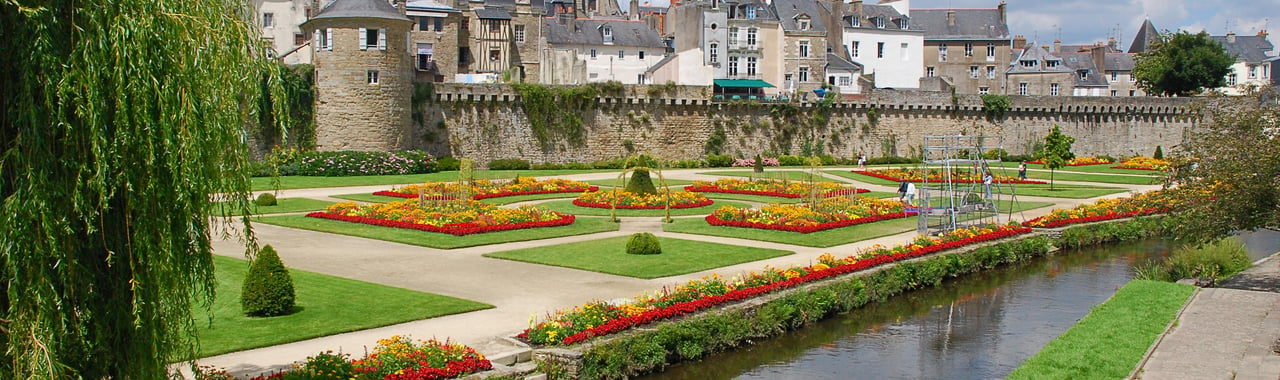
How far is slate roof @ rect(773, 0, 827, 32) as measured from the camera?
206 feet

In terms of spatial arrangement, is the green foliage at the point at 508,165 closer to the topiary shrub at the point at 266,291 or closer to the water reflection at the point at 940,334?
the water reflection at the point at 940,334

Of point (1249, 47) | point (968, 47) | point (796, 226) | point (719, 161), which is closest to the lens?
point (796, 226)

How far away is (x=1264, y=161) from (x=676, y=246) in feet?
33.8

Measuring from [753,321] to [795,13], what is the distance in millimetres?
51193

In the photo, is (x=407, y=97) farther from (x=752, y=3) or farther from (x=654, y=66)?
(x=752, y=3)

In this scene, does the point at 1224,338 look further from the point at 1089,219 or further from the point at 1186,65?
the point at 1186,65

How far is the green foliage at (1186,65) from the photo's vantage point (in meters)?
65.4

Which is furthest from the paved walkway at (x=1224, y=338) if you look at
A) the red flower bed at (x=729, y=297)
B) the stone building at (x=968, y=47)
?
the stone building at (x=968, y=47)

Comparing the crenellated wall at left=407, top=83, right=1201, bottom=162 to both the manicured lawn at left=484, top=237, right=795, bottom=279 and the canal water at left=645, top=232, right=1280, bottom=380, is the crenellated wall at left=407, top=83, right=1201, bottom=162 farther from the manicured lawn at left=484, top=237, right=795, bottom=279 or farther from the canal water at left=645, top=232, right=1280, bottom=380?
the canal water at left=645, top=232, right=1280, bottom=380

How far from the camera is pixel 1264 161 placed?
53.1ft

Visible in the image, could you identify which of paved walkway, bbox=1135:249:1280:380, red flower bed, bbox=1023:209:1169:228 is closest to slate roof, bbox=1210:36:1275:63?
red flower bed, bbox=1023:209:1169:228

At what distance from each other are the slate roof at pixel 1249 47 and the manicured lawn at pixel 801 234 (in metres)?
66.4

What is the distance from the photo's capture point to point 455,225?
23.5 m

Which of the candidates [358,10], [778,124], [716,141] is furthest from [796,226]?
[778,124]
